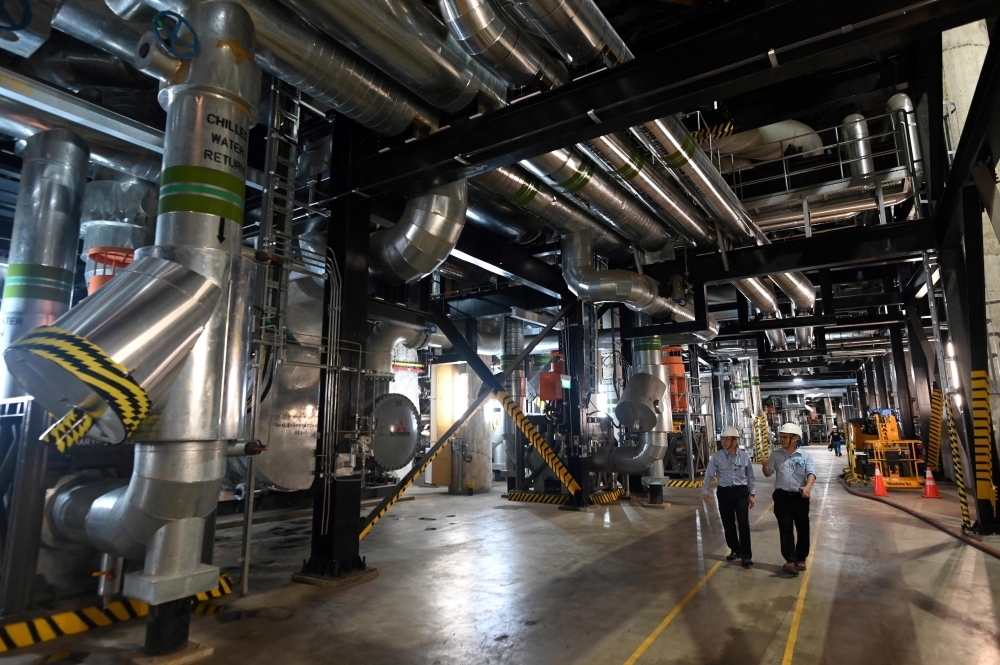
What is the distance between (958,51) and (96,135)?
494 inches

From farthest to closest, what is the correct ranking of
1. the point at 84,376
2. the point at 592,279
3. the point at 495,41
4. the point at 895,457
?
the point at 895,457 → the point at 592,279 → the point at 495,41 → the point at 84,376

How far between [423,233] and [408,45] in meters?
2.10

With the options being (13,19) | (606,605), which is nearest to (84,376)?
(13,19)

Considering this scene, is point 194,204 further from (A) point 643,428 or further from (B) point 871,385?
(B) point 871,385

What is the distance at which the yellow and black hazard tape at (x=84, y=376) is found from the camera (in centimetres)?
313

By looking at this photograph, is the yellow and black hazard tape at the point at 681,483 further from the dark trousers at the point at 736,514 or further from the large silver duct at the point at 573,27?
the large silver duct at the point at 573,27

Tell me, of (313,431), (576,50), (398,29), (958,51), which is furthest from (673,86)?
(958,51)

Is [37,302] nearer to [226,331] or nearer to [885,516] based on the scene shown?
[226,331]

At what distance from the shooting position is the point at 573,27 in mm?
4246

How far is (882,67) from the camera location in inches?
298

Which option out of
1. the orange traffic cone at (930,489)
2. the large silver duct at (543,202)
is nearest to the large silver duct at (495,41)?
the large silver duct at (543,202)

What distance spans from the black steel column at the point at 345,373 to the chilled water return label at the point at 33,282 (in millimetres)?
2755

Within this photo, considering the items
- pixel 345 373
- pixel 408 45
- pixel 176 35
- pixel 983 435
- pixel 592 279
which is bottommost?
pixel 983 435

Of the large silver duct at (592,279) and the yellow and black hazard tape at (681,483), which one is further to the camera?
the yellow and black hazard tape at (681,483)
